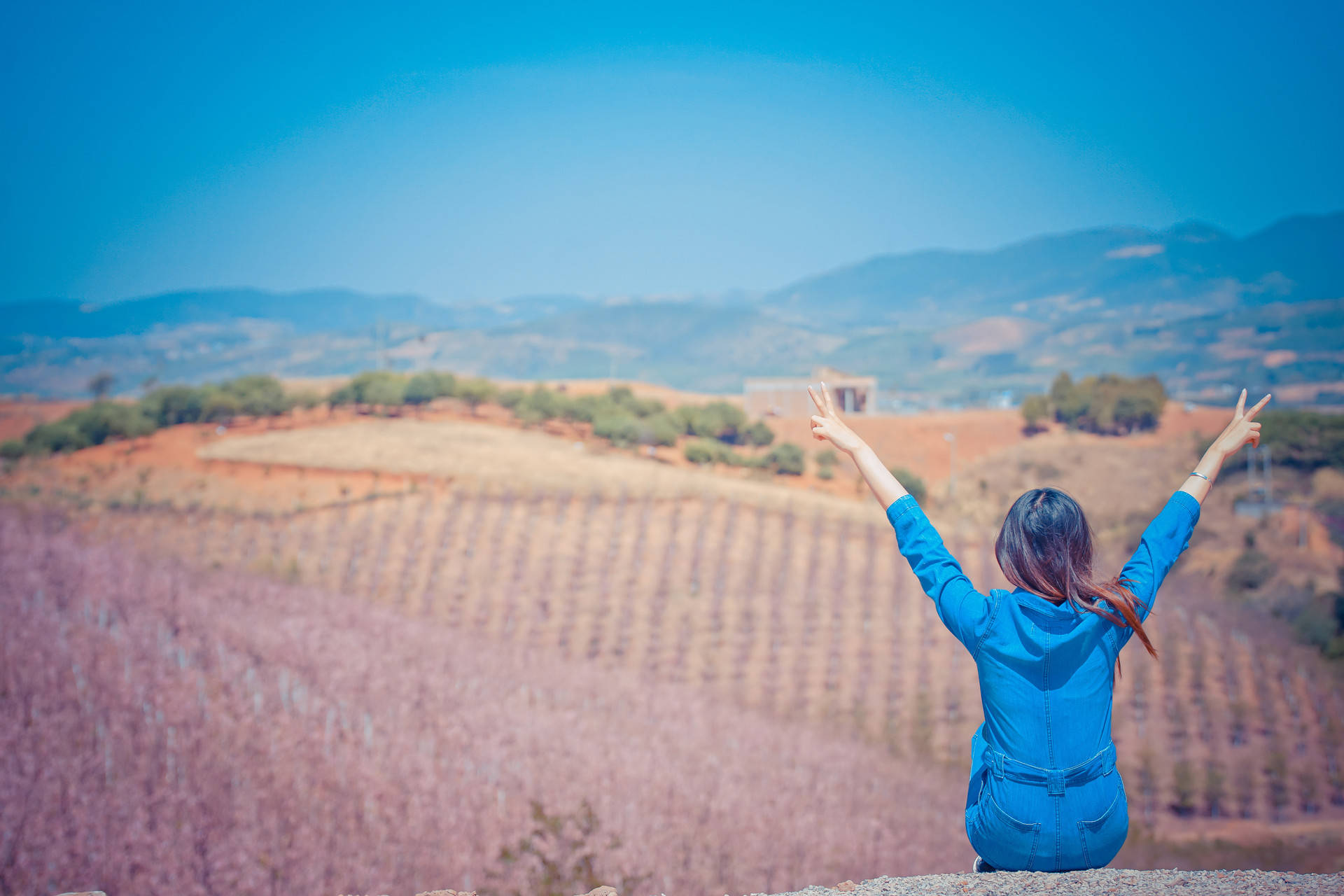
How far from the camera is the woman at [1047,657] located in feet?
7.00

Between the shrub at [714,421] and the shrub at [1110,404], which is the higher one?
the shrub at [1110,404]

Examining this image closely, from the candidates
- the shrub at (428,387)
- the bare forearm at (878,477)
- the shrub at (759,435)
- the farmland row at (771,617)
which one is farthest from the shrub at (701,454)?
the bare forearm at (878,477)

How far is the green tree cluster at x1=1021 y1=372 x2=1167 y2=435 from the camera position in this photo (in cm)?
3850

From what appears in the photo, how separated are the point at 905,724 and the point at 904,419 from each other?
34.1m

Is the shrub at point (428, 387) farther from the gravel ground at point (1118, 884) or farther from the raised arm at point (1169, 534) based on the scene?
the raised arm at point (1169, 534)

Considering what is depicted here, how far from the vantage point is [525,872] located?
19.1ft

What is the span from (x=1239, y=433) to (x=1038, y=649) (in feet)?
3.71

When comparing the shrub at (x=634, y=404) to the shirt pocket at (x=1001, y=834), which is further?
the shrub at (x=634, y=404)

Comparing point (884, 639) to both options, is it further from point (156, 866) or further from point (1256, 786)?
point (156, 866)

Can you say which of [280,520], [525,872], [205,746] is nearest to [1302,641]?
[525,872]

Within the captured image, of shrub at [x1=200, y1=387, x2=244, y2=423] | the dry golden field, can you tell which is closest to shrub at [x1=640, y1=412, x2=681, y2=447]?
the dry golden field

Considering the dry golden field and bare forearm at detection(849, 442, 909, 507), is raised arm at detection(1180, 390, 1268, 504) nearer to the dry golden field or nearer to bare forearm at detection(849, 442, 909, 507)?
bare forearm at detection(849, 442, 909, 507)

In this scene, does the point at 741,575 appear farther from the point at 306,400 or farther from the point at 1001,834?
the point at 306,400

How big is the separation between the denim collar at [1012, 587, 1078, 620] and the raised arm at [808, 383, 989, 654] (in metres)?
0.10
